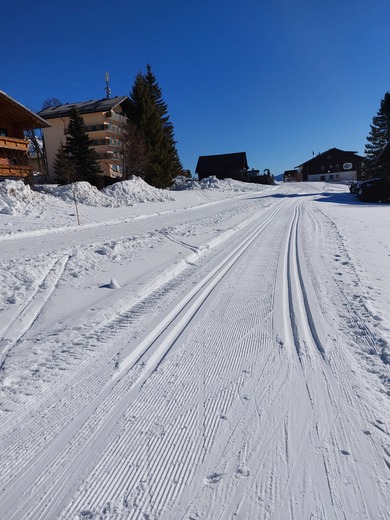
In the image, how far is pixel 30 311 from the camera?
4.63 m

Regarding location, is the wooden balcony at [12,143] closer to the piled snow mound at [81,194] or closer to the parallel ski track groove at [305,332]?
the piled snow mound at [81,194]

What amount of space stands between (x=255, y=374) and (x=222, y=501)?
130cm

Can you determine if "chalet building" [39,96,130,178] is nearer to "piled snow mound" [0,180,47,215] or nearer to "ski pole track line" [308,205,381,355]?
"piled snow mound" [0,180,47,215]

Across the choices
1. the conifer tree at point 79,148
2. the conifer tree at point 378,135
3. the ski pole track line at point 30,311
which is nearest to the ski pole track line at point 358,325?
the ski pole track line at point 30,311

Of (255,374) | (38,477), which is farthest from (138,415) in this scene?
(255,374)

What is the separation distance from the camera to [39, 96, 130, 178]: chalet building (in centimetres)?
3809

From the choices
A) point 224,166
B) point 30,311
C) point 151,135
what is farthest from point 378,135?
point 30,311

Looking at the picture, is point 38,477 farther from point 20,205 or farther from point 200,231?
point 20,205

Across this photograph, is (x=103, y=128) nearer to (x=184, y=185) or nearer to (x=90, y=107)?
(x=90, y=107)

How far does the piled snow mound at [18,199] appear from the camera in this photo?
44.0 feet

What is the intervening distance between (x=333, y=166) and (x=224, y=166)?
29.5 m

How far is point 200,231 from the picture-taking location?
11.5 meters

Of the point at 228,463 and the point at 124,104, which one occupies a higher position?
the point at 124,104

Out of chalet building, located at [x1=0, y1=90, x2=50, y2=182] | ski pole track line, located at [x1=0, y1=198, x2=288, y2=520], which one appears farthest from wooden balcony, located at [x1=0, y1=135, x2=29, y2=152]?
ski pole track line, located at [x1=0, y1=198, x2=288, y2=520]
